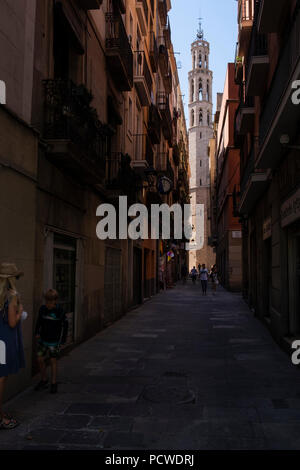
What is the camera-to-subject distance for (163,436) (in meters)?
4.54

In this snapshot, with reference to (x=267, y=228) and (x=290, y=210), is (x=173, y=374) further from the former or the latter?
(x=267, y=228)

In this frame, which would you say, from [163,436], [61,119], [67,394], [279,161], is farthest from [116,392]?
[279,161]

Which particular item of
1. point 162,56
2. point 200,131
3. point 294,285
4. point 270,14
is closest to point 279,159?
point 294,285

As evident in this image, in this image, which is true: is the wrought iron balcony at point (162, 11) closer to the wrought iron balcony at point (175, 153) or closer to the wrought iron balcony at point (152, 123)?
the wrought iron balcony at point (152, 123)

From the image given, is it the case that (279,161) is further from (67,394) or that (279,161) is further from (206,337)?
(67,394)

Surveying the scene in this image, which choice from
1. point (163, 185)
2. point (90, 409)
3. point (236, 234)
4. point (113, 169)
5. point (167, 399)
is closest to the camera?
point (90, 409)

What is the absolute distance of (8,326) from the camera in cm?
476

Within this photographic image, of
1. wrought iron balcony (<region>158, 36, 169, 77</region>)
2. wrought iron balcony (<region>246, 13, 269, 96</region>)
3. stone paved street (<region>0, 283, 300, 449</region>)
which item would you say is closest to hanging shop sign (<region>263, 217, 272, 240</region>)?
stone paved street (<region>0, 283, 300, 449</region>)

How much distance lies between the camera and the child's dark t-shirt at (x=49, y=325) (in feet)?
20.2

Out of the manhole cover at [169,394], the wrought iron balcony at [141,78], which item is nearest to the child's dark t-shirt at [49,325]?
the manhole cover at [169,394]

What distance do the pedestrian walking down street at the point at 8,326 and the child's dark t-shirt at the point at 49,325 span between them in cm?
124

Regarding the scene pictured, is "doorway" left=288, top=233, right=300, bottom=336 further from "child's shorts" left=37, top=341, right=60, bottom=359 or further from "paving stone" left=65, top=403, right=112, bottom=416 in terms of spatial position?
"child's shorts" left=37, top=341, right=60, bottom=359

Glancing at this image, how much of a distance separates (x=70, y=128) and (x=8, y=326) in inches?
163

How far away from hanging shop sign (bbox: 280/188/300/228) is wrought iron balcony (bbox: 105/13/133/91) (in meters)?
6.20
